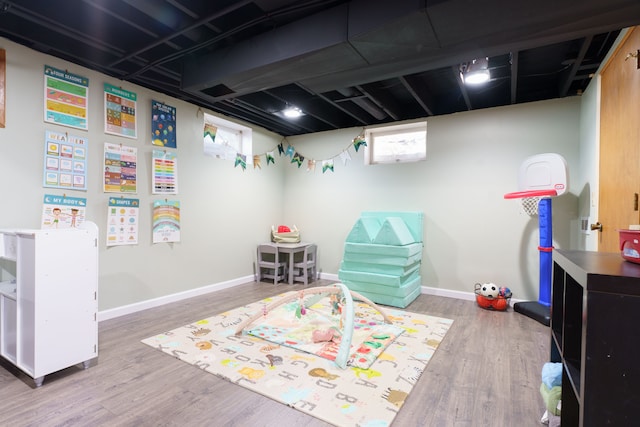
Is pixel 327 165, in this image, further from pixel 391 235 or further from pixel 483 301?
pixel 483 301

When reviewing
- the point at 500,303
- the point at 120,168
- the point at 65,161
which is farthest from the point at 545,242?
the point at 65,161

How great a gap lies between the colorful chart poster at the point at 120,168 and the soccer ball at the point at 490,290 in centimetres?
402

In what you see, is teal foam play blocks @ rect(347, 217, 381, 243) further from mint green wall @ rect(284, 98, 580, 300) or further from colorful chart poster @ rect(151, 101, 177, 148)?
colorful chart poster @ rect(151, 101, 177, 148)

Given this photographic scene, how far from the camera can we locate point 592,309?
80 cm

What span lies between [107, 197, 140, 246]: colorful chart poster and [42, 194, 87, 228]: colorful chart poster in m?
0.25

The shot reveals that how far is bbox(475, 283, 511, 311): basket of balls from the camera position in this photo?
11.7 ft

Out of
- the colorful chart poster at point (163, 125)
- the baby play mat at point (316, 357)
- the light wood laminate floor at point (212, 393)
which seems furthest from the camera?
the colorful chart poster at point (163, 125)

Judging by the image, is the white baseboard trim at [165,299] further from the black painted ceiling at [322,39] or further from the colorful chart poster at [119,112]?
the black painted ceiling at [322,39]

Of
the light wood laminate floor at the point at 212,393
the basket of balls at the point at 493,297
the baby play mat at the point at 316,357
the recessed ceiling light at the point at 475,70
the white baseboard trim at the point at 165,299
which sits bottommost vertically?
the light wood laminate floor at the point at 212,393

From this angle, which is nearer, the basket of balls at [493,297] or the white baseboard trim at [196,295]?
the white baseboard trim at [196,295]

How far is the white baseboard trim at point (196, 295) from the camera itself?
3.19 m

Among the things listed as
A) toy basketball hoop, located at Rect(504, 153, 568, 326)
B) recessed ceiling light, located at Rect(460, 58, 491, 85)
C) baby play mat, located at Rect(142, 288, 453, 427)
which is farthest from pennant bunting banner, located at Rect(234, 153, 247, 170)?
toy basketball hoop, located at Rect(504, 153, 568, 326)

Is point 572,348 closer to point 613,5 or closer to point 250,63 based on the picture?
point 613,5

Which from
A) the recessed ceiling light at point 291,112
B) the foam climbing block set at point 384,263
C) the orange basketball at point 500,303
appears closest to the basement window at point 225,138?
the recessed ceiling light at point 291,112
